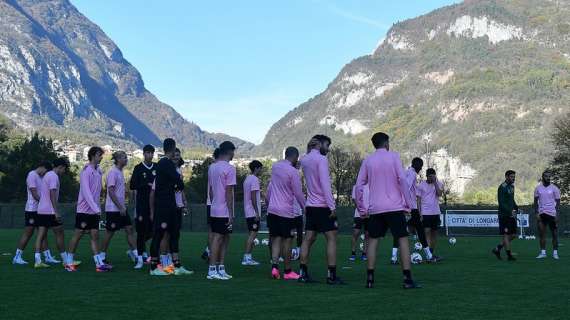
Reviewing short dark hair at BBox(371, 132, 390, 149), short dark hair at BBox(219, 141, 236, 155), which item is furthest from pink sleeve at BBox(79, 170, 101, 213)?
short dark hair at BBox(371, 132, 390, 149)

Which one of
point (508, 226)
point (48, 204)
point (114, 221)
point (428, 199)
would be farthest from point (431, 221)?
point (48, 204)

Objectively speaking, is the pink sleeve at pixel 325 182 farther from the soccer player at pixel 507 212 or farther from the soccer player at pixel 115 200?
the soccer player at pixel 507 212

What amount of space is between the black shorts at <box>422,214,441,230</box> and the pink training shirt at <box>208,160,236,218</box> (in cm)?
634

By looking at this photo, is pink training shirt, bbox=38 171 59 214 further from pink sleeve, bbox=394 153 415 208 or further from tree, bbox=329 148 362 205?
tree, bbox=329 148 362 205

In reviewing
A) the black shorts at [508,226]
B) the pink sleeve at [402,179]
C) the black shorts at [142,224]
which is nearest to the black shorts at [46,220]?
the black shorts at [142,224]

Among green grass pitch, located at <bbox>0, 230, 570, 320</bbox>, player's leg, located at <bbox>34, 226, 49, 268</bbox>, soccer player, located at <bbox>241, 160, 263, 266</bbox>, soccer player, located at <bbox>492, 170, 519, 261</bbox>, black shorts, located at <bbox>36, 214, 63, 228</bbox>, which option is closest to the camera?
green grass pitch, located at <bbox>0, 230, 570, 320</bbox>

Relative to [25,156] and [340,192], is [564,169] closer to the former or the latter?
[340,192]

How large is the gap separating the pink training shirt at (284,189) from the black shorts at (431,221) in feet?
17.9

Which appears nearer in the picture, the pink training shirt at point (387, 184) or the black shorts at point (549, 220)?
the pink training shirt at point (387, 184)

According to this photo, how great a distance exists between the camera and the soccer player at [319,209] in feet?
40.8

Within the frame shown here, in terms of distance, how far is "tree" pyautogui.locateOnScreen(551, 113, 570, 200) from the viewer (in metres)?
78.1

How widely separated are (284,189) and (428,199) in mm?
5756

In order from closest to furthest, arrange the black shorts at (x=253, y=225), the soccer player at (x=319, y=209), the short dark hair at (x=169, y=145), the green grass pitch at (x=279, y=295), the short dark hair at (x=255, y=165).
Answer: the green grass pitch at (x=279, y=295) → the soccer player at (x=319, y=209) → the short dark hair at (x=169, y=145) → the black shorts at (x=253, y=225) → the short dark hair at (x=255, y=165)

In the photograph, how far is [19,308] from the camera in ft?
30.7
